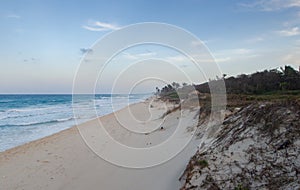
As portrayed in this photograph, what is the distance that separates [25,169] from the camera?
415 inches

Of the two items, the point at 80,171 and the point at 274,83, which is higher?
the point at 274,83

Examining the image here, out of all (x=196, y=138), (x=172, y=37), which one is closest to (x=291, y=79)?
(x=196, y=138)

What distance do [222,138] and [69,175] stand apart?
5.19 metres

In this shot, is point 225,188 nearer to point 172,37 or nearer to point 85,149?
→ point 172,37

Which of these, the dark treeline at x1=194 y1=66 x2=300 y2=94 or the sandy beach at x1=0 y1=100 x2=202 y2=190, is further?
the dark treeline at x1=194 y1=66 x2=300 y2=94

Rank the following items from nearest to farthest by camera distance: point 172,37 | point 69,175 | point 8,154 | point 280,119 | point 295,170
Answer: point 295,170 → point 280,119 → point 69,175 → point 172,37 → point 8,154

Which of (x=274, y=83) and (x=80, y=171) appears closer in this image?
(x=80, y=171)

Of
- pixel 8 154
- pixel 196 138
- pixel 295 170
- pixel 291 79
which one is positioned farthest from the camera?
pixel 291 79

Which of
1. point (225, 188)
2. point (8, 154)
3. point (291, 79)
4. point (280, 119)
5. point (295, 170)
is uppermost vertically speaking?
point (291, 79)

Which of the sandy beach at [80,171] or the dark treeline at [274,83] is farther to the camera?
the dark treeline at [274,83]

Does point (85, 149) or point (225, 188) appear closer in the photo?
point (225, 188)

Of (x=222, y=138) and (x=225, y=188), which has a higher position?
(x=222, y=138)

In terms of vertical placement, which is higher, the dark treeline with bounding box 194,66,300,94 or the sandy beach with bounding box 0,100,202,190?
the dark treeline with bounding box 194,66,300,94

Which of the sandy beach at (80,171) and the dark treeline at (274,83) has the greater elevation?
the dark treeline at (274,83)
